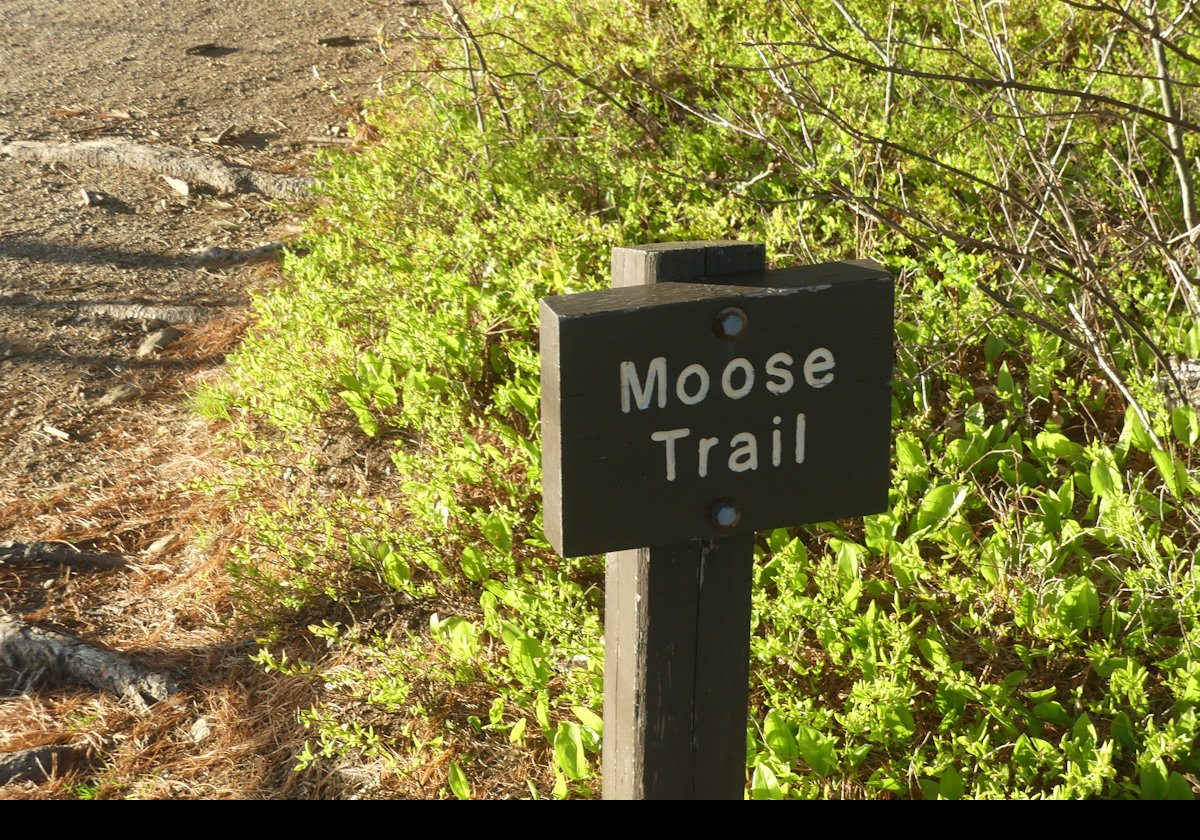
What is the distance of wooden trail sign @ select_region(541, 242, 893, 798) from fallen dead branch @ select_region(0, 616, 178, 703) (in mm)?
1806

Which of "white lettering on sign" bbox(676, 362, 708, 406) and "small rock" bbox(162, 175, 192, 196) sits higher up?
"small rock" bbox(162, 175, 192, 196)

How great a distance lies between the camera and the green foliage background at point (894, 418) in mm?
2289

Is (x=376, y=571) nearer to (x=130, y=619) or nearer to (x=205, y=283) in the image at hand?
(x=130, y=619)

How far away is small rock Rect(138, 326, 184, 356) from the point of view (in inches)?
182

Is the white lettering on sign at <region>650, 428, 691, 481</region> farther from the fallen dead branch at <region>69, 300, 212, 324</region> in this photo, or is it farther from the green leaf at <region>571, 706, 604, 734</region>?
the fallen dead branch at <region>69, 300, 212, 324</region>

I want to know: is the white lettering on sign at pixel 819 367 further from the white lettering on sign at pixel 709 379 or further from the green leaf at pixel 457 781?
the green leaf at pixel 457 781

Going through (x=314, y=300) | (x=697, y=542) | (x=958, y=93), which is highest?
(x=958, y=93)

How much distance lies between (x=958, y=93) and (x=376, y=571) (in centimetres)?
300

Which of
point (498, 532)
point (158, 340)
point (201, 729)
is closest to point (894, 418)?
point (498, 532)

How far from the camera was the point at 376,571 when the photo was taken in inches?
116

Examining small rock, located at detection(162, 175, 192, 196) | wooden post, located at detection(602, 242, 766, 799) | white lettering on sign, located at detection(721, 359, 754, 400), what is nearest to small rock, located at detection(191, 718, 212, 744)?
wooden post, located at detection(602, 242, 766, 799)

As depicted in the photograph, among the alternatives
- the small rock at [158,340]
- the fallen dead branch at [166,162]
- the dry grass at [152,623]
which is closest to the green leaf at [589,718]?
the dry grass at [152,623]
